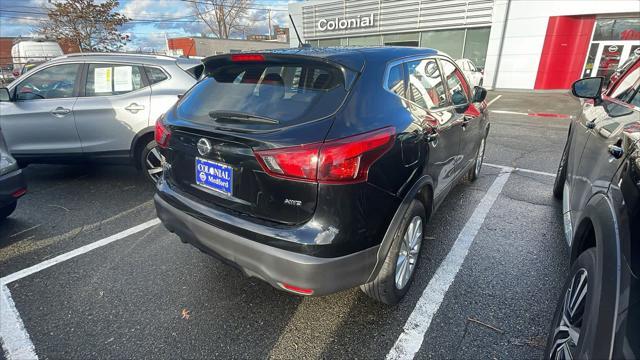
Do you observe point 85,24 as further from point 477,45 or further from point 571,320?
point 571,320

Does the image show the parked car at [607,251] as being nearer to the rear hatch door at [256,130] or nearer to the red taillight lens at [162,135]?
the rear hatch door at [256,130]

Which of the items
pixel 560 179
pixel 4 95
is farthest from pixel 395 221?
pixel 4 95

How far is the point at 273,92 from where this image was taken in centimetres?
209

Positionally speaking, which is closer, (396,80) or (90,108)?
(396,80)

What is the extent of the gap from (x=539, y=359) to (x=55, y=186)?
5.77 metres

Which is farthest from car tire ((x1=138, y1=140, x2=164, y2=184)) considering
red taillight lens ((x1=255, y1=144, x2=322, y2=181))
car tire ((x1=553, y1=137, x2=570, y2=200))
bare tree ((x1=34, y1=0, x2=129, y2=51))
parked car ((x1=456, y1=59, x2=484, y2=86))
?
bare tree ((x1=34, y1=0, x2=129, y2=51))

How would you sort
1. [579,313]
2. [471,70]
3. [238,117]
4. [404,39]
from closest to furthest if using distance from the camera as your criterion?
[579,313]
[238,117]
[471,70]
[404,39]

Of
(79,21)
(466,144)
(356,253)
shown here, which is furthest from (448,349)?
(79,21)

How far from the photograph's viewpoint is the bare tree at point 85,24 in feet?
67.2

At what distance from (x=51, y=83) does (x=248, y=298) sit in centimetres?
428

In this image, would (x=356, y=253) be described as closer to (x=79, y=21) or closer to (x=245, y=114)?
(x=245, y=114)

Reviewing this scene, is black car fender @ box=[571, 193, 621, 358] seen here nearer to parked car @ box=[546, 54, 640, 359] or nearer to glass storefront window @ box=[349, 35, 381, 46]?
parked car @ box=[546, 54, 640, 359]

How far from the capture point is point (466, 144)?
3.53 m

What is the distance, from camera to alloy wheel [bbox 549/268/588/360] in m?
1.48
